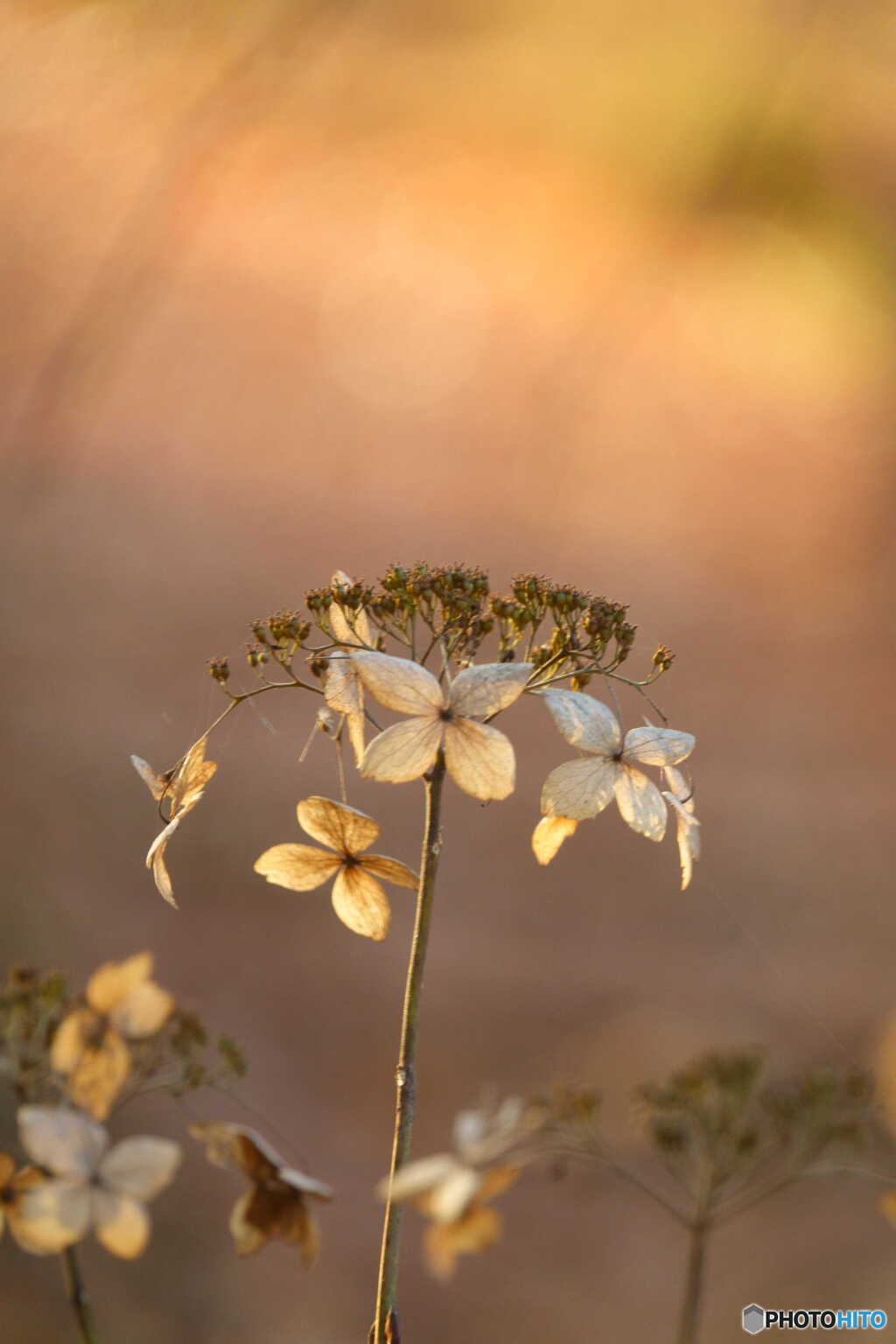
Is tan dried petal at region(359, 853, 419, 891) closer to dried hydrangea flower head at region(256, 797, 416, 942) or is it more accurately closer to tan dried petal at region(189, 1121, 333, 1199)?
dried hydrangea flower head at region(256, 797, 416, 942)

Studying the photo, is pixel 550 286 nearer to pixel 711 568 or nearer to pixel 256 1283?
pixel 711 568

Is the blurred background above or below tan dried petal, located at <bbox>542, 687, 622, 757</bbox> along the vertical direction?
above

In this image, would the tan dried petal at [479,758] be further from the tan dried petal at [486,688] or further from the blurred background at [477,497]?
the blurred background at [477,497]

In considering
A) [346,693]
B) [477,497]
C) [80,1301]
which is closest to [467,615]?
[346,693]

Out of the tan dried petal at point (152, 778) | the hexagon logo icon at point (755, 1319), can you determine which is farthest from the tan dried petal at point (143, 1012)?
the hexagon logo icon at point (755, 1319)

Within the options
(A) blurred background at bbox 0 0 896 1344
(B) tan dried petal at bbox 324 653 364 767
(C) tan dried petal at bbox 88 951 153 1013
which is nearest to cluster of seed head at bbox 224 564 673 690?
(B) tan dried petal at bbox 324 653 364 767

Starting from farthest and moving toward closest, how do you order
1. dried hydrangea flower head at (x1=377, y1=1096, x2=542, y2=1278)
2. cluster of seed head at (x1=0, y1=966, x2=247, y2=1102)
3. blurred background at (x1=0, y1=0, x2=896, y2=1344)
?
blurred background at (x1=0, y1=0, x2=896, y2=1344)
cluster of seed head at (x1=0, y1=966, x2=247, y2=1102)
dried hydrangea flower head at (x1=377, y1=1096, x2=542, y2=1278)

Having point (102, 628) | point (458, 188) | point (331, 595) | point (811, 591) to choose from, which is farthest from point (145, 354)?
point (331, 595)
